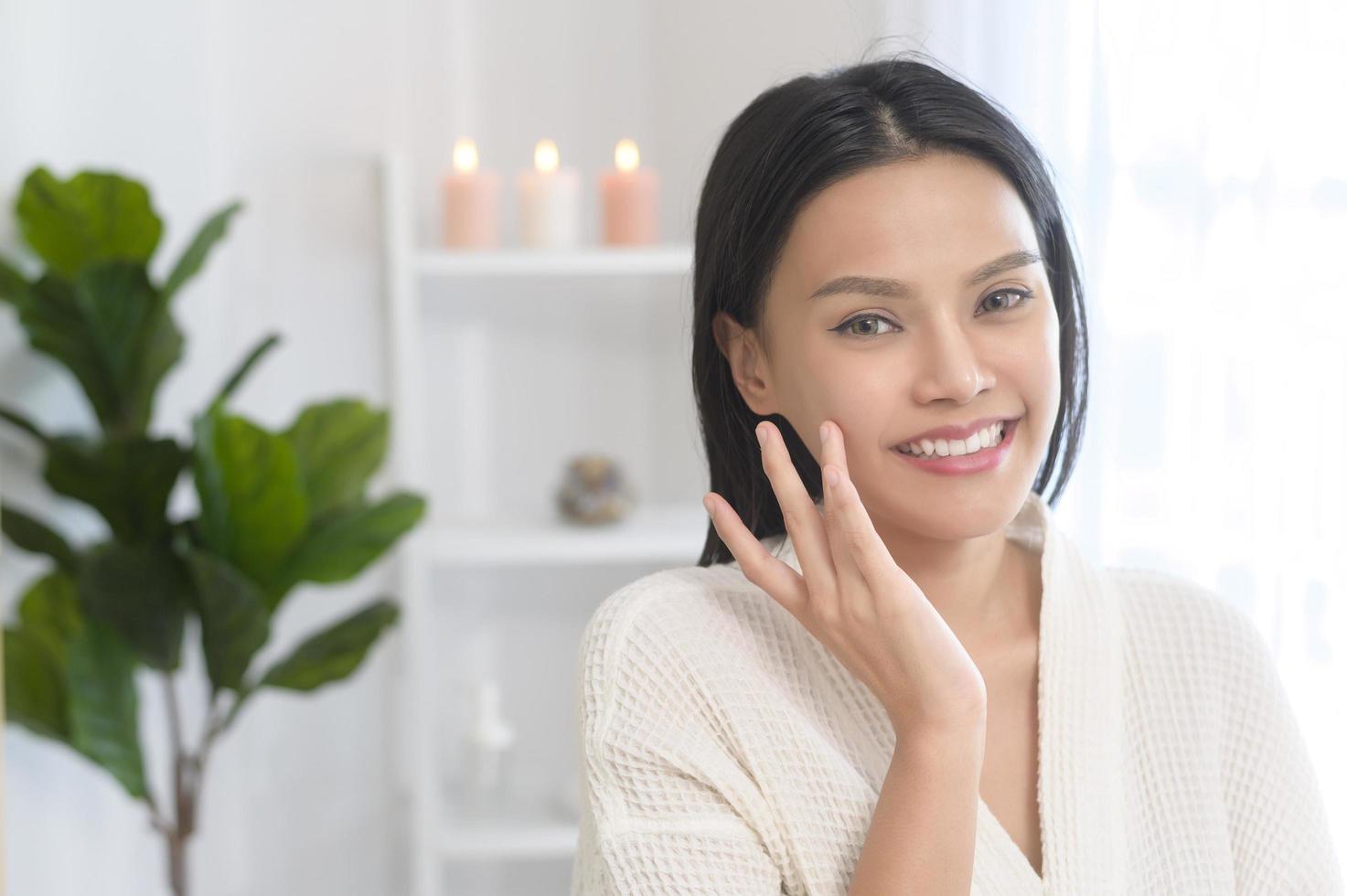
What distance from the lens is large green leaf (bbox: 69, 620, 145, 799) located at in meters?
1.98

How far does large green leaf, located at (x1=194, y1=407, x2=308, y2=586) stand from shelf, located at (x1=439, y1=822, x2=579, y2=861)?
0.69 metres

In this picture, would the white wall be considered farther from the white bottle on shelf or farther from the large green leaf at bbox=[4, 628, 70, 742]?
the large green leaf at bbox=[4, 628, 70, 742]

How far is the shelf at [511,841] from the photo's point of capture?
7.93 feet

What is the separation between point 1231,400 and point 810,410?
765mm

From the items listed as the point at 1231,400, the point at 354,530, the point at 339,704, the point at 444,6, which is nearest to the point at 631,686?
the point at 1231,400

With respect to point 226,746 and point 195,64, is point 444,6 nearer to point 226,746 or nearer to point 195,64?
point 195,64

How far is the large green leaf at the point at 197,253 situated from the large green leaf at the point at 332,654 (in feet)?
1.93

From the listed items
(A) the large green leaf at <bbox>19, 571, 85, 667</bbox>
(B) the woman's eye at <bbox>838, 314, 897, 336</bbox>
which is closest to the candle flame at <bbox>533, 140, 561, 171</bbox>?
(A) the large green leaf at <bbox>19, 571, 85, 667</bbox>

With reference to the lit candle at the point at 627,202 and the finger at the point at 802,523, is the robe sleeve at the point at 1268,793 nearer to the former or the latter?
the finger at the point at 802,523

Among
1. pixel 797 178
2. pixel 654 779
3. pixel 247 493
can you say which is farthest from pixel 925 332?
pixel 247 493

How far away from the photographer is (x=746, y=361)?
1.21m

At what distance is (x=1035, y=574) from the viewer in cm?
127

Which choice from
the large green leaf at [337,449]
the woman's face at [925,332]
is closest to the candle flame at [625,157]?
the large green leaf at [337,449]

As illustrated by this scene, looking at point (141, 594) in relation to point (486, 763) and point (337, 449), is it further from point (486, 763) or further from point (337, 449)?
point (486, 763)
